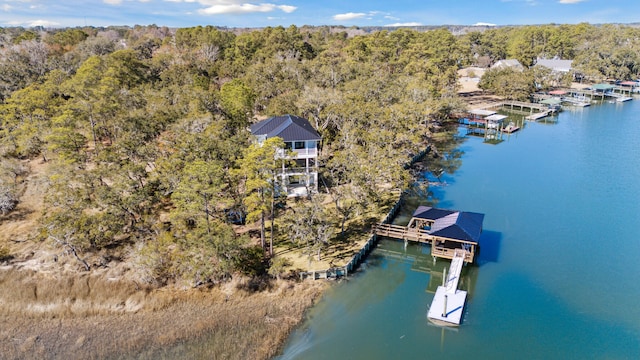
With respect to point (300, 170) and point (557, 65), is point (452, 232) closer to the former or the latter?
point (300, 170)


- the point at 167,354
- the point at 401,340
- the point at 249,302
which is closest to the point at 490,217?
the point at 401,340

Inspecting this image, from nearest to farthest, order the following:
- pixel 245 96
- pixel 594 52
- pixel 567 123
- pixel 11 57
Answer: pixel 245 96 < pixel 11 57 < pixel 567 123 < pixel 594 52

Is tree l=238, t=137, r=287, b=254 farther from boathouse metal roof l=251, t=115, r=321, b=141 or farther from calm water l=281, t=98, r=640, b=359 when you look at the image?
boathouse metal roof l=251, t=115, r=321, b=141

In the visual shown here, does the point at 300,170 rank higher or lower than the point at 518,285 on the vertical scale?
higher

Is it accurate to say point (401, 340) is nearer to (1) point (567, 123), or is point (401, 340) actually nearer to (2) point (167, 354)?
(2) point (167, 354)

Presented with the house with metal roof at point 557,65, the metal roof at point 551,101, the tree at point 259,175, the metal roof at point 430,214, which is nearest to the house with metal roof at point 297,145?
the tree at point 259,175

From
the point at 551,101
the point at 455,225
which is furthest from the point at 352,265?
the point at 551,101

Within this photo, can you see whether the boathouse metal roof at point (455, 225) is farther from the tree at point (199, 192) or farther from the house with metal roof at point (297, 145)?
the tree at point (199, 192)

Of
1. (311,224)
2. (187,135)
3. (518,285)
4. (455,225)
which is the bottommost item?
(518,285)
